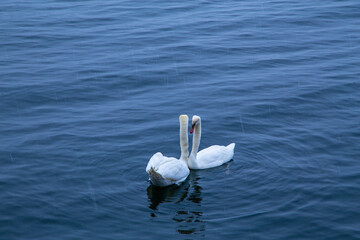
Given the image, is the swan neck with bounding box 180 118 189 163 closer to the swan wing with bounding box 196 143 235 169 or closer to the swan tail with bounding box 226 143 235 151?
the swan wing with bounding box 196 143 235 169

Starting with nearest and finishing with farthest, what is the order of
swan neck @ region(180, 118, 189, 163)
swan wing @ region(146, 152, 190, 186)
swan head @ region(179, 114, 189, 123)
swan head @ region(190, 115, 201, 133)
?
swan wing @ region(146, 152, 190, 186) → swan head @ region(179, 114, 189, 123) → swan neck @ region(180, 118, 189, 163) → swan head @ region(190, 115, 201, 133)

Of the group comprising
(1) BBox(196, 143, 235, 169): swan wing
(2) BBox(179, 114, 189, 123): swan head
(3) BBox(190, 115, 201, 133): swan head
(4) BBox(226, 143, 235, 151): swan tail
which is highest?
(2) BBox(179, 114, 189, 123): swan head

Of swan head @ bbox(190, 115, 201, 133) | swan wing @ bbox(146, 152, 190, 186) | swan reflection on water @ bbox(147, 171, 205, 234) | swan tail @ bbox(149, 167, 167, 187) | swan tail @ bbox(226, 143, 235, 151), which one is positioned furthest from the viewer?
swan tail @ bbox(226, 143, 235, 151)

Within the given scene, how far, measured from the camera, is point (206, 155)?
16.8m

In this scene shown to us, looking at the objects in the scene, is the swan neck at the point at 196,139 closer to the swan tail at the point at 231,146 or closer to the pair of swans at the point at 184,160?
the pair of swans at the point at 184,160

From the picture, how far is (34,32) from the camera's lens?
30797 mm

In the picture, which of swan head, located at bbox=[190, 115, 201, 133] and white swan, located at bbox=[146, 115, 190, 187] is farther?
swan head, located at bbox=[190, 115, 201, 133]

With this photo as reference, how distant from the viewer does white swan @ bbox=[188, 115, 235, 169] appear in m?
16.7

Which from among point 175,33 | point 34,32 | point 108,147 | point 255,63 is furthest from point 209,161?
point 34,32

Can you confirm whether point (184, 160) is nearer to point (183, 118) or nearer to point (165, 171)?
point (183, 118)

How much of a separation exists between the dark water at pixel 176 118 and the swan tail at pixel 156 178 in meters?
0.21

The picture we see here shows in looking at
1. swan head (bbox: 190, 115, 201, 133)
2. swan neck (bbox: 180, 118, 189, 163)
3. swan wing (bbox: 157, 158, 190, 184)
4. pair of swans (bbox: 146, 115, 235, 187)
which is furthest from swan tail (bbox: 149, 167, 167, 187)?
swan head (bbox: 190, 115, 201, 133)

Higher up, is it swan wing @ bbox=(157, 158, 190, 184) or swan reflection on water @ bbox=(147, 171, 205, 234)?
swan wing @ bbox=(157, 158, 190, 184)

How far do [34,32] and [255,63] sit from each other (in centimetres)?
1231
